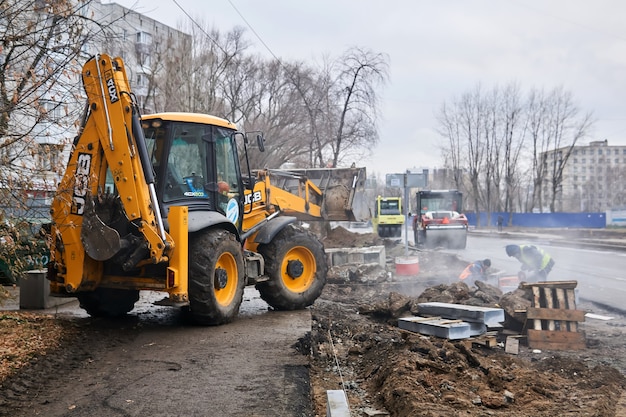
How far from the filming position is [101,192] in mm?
8055

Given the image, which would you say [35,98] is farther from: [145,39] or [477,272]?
[145,39]

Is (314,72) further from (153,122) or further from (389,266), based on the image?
(153,122)

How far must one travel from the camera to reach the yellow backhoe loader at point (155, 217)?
769cm

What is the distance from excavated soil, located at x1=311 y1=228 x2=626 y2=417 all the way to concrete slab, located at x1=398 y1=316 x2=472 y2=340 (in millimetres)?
128

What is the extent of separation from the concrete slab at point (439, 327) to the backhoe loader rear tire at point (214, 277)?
251 centimetres

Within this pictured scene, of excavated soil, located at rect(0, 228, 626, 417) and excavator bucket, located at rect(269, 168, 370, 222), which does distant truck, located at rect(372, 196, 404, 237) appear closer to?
excavator bucket, located at rect(269, 168, 370, 222)

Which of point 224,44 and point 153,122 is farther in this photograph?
point 224,44

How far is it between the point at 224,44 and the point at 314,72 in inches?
173

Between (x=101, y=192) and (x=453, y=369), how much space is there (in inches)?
191

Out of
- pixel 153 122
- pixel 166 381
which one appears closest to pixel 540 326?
pixel 166 381

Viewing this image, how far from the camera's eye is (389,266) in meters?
18.4

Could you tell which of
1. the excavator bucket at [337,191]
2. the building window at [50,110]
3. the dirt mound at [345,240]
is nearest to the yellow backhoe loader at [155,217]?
the building window at [50,110]

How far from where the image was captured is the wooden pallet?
29.7ft

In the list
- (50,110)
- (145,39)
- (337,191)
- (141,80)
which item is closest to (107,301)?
(50,110)
